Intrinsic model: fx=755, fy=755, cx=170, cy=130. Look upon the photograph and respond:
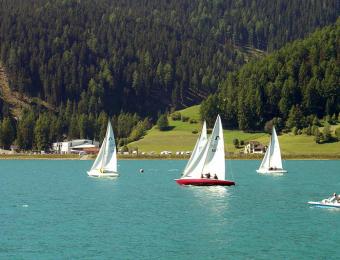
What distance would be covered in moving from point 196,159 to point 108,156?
1361 inches

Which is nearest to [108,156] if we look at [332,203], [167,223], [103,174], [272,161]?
[103,174]

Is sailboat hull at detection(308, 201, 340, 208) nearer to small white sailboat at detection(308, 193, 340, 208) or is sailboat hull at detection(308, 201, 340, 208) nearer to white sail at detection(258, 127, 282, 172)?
small white sailboat at detection(308, 193, 340, 208)

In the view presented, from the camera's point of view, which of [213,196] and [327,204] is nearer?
[327,204]

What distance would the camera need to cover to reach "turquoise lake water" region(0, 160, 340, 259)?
58281 mm

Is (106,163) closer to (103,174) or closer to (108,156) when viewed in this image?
(108,156)

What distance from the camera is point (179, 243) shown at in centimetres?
6147

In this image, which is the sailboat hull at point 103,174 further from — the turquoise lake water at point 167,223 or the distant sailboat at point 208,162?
the distant sailboat at point 208,162

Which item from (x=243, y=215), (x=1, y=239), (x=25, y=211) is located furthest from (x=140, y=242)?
(x=25, y=211)

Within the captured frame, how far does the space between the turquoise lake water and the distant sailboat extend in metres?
1.60

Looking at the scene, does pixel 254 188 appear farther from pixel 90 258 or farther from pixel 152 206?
pixel 90 258

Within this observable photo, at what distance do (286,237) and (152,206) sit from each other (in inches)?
1039

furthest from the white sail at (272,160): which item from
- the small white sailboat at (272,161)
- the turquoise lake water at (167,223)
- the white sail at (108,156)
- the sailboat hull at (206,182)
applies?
the sailboat hull at (206,182)

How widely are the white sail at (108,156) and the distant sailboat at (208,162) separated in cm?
2793

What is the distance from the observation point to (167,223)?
72.4 meters
